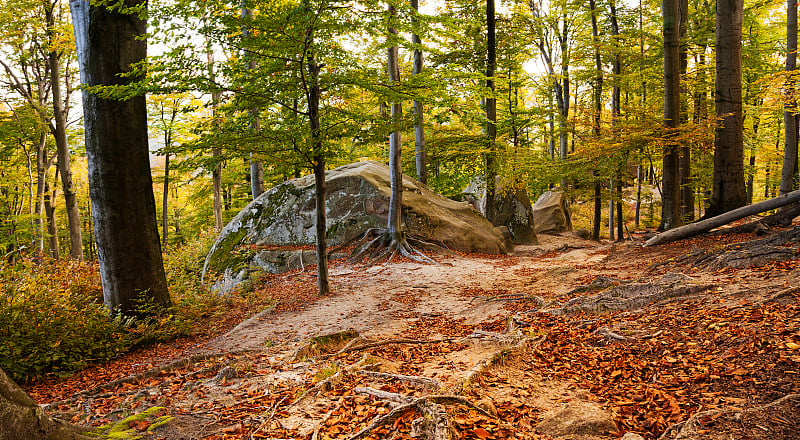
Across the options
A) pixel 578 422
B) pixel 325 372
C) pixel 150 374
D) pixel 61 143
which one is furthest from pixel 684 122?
pixel 61 143

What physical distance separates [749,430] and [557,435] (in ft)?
3.17

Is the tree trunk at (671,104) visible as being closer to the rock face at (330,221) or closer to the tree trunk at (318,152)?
the rock face at (330,221)

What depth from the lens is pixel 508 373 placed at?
3641 millimetres

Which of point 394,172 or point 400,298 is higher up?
point 394,172

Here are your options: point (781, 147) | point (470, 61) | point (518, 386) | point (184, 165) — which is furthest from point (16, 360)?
point (781, 147)

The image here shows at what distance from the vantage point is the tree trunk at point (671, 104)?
9578 mm

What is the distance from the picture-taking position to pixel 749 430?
7.01ft

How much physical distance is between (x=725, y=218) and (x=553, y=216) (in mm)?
13940

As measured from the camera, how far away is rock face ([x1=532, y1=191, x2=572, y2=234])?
21.3 metres

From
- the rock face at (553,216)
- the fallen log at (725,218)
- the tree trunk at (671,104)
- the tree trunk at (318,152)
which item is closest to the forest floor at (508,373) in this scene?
the fallen log at (725,218)

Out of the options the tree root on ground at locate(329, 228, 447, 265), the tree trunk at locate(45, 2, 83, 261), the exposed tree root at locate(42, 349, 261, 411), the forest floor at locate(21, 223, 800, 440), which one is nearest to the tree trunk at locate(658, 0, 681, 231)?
the forest floor at locate(21, 223, 800, 440)

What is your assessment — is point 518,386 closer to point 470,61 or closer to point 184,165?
point 184,165

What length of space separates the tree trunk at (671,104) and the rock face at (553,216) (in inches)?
447

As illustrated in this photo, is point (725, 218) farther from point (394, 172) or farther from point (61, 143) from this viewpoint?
point (61, 143)
